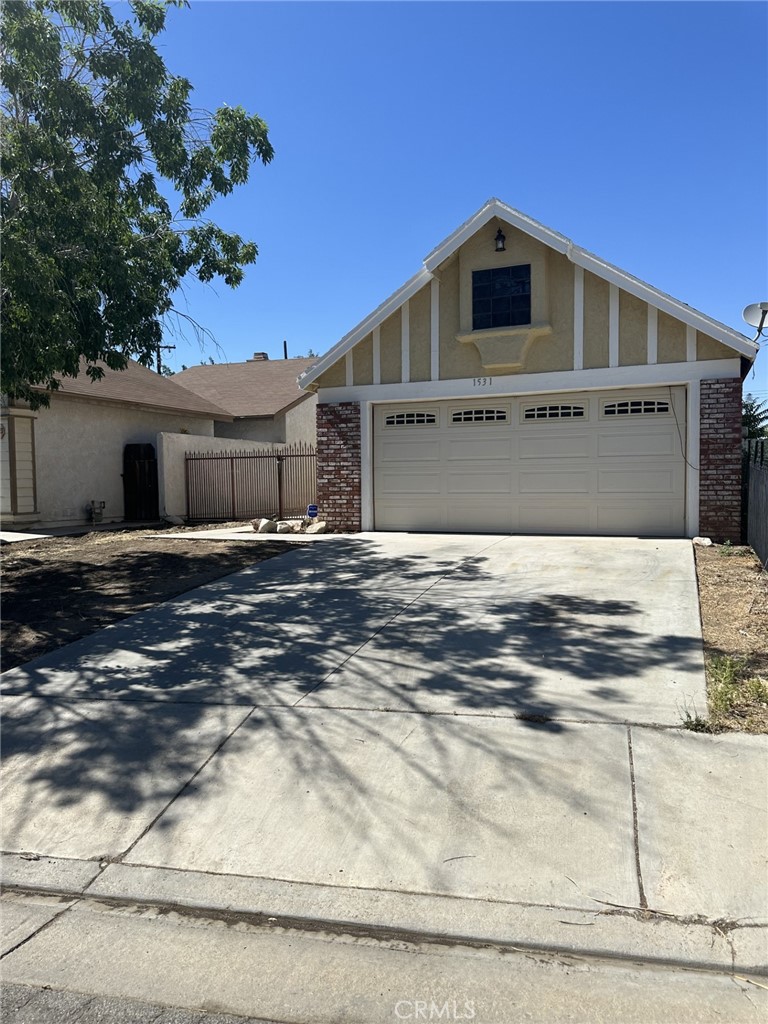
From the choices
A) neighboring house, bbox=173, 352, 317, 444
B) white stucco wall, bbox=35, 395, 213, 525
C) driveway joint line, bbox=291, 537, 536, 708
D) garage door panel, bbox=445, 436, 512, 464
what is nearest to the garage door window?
garage door panel, bbox=445, 436, 512, 464

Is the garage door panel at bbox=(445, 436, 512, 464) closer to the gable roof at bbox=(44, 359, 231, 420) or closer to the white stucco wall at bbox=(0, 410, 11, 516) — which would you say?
the gable roof at bbox=(44, 359, 231, 420)

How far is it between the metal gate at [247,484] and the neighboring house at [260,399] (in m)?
4.63

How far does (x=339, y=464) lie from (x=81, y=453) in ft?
25.8

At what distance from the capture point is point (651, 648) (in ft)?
19.5

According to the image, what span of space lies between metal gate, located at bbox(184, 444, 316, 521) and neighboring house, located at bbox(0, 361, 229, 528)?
122cm

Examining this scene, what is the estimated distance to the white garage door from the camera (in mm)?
12250

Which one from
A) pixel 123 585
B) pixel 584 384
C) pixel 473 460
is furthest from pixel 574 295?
pixel 123 585

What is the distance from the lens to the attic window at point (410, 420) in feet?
45.2

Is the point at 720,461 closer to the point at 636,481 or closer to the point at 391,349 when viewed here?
the point at 636,481

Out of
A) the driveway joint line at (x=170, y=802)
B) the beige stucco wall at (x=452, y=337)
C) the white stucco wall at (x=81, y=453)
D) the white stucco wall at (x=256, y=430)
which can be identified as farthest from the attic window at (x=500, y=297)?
the white stucco wall at (x=256, y=430)

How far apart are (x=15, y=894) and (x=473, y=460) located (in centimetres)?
1095

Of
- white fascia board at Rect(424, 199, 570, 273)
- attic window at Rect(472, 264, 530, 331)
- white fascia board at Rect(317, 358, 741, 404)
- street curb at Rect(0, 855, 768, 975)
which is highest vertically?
white fascia board at Rect(424, 199, 570, 273)

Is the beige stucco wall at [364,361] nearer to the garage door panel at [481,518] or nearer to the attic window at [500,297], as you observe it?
the attic window at [500,297]

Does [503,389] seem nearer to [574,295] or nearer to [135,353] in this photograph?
[574,295]
